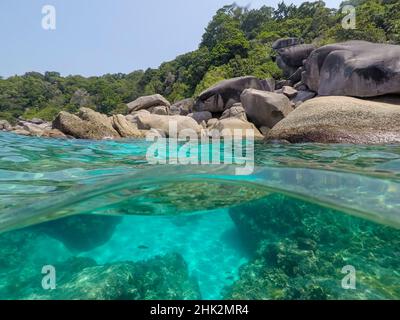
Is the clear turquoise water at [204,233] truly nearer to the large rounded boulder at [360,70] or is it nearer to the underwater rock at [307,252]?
the underwater rock at [307,252]

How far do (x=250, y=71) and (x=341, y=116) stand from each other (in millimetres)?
23124

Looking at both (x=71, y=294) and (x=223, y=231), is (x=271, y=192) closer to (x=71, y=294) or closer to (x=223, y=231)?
(x=223, y=231)

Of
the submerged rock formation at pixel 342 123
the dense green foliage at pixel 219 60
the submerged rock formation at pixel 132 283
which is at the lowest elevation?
the submerged rock formation at pixel 132 283

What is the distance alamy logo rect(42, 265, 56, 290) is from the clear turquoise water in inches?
1.7

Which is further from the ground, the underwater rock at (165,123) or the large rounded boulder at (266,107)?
the large rounded boulder at (266,107)

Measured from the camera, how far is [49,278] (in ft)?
8.79

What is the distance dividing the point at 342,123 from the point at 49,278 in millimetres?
8176

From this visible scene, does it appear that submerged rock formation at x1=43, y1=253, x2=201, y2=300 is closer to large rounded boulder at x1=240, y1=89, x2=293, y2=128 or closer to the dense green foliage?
large rounded boulder at x1=240, y1=89, x2=293, y2=128

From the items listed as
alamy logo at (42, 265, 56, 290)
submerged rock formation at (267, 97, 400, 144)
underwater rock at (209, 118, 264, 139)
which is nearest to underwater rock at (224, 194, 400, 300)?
alamy logo at (42, 265, 56, 290)

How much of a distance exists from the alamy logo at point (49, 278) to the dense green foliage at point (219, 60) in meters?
26.9

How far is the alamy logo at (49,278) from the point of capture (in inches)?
102

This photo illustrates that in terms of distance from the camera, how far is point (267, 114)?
14297 millimetres

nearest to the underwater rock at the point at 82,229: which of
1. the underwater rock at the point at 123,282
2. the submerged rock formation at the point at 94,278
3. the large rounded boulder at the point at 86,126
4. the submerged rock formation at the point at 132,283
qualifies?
the submerged rock formation at the point at 94,278

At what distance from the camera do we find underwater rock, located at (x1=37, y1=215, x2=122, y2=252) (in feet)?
11.1
